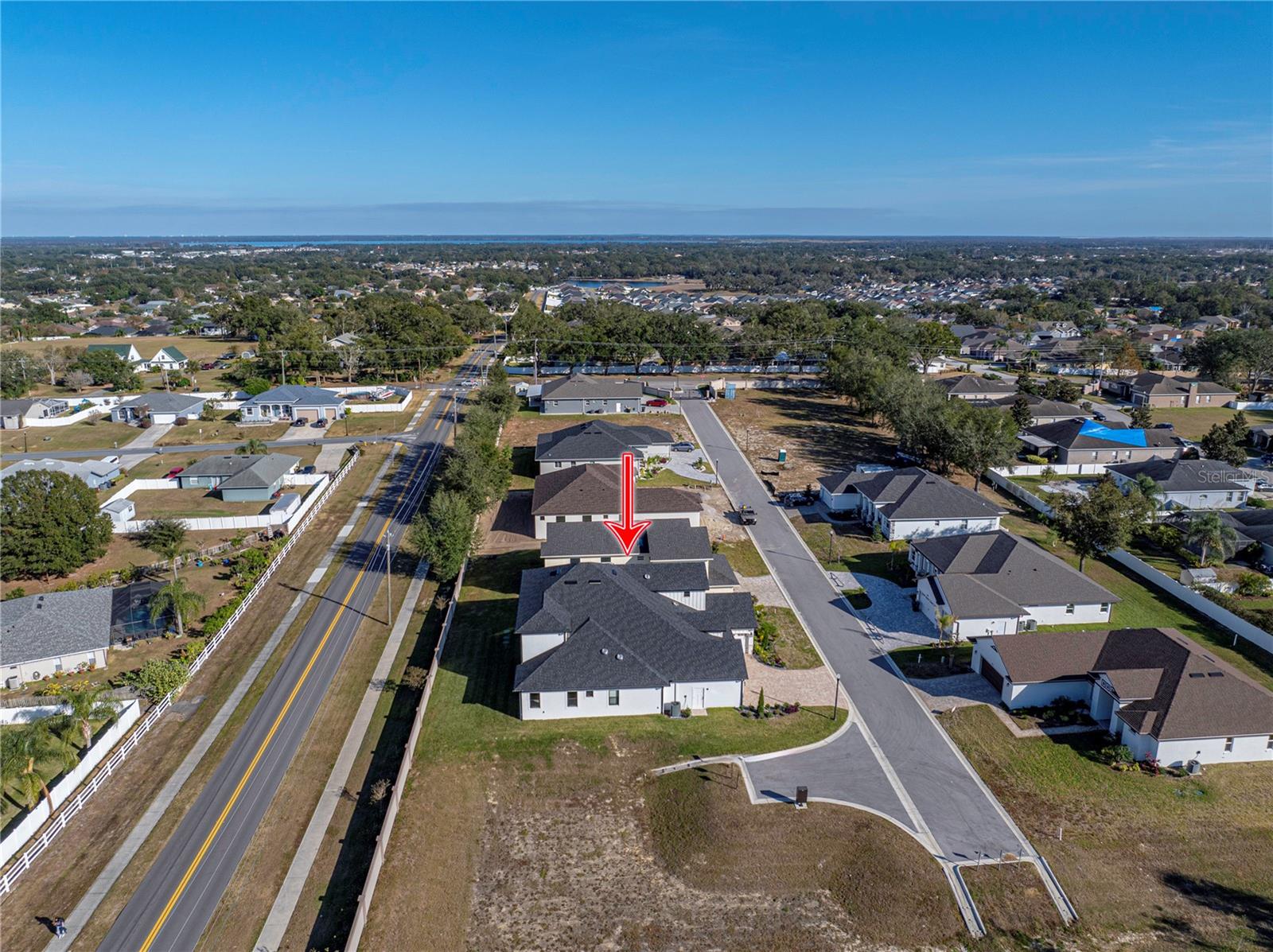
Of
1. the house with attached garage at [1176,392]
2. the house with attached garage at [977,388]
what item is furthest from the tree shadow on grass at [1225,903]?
the house with attached garage at [1176,392]

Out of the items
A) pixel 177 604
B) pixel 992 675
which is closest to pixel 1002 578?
pixel 992 675

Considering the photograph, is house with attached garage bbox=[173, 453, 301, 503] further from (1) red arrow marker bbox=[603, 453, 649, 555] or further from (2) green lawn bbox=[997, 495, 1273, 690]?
(2) green lawn bbox=[997, 495, 1273, 690]

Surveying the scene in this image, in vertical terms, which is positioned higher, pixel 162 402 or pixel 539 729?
pixel 162 402

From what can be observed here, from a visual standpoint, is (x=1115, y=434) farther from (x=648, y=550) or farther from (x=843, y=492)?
(x=648, y=550)

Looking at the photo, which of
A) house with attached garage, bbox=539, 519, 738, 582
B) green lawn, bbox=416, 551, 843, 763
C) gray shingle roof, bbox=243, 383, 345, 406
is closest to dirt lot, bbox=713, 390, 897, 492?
house with attached garage, bbox=539, 519, 738, 582

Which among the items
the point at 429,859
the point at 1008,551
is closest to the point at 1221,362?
the point at 1008,551

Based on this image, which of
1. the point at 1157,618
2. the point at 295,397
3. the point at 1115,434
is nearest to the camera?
the point at 1157,618
